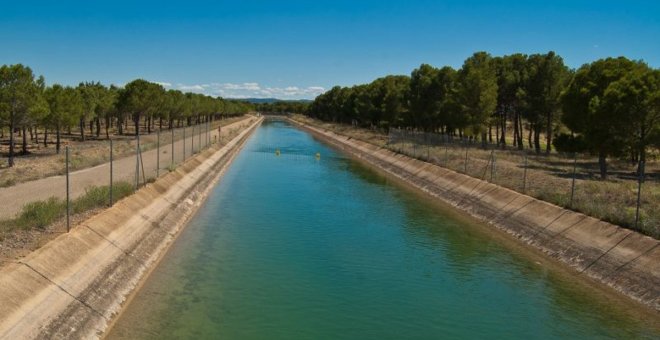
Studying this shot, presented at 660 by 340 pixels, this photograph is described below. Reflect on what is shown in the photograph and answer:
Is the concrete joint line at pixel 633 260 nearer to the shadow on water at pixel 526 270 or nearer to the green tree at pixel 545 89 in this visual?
the shadow on water at pixel 526 270

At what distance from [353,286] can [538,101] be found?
49.5m

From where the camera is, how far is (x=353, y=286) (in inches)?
771

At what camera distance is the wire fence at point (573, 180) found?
23453 mm

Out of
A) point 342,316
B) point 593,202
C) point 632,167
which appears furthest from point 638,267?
point 632,167

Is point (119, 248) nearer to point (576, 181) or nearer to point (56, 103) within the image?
point (576, 181)

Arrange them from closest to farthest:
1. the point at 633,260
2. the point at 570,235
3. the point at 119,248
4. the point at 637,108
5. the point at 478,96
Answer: the point at 119,248
the point at 633,260
the point at 570,235
the point at 637,108
the point at 478,96

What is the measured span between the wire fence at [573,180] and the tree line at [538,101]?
83.2 inches

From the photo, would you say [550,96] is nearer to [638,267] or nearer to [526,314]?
[638,267]

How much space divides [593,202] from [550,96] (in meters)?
37.2

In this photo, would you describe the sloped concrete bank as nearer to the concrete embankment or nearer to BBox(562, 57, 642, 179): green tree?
the concrete embankment

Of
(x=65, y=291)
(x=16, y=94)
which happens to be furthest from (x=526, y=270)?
(x=16, y=94)

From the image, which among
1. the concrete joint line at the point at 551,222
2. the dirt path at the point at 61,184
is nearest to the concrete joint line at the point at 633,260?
the concrete joint line at the point at 551,222

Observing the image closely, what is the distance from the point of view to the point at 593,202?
25953 millimetres

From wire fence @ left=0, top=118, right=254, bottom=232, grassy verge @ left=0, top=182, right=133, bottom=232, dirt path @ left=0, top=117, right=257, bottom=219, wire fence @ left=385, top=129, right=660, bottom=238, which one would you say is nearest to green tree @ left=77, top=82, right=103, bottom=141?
wire fence @ left=0, top=118, right=254, bottom=232
